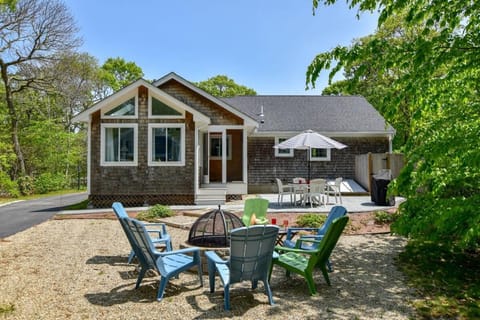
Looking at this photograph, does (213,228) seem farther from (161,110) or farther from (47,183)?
(47,183)

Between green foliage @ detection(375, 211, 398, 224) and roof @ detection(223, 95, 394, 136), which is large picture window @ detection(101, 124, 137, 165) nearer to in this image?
roof @ detection(223, 95, 394, 136)

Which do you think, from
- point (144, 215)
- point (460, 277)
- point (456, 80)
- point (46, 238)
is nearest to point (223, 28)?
point (144, 215)

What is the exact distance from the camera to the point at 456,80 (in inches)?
163

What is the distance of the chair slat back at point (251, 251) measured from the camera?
380 centimetres

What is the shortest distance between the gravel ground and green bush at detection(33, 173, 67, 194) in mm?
15597

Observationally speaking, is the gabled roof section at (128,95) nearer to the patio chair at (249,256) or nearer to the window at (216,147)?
the window at (216,147)

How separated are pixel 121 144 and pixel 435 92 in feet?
34.9

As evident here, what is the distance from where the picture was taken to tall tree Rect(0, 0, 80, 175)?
61.1ft

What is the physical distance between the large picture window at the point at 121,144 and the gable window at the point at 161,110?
88 centimetres

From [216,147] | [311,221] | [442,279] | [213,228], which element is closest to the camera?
[442,279]

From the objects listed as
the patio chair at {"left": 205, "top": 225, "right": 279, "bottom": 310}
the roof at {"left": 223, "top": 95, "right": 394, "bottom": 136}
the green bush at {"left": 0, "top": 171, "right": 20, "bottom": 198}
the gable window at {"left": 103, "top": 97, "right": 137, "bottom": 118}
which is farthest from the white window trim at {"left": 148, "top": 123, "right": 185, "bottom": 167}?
the green bush at {"left": 0, "top": 171, "right": 20, "bottom": 198}

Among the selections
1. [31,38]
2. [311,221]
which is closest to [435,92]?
[311,221]

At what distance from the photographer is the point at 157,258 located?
13.8ft

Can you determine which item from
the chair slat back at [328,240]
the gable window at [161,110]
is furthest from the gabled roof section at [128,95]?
the chair slat back at [328,240]
